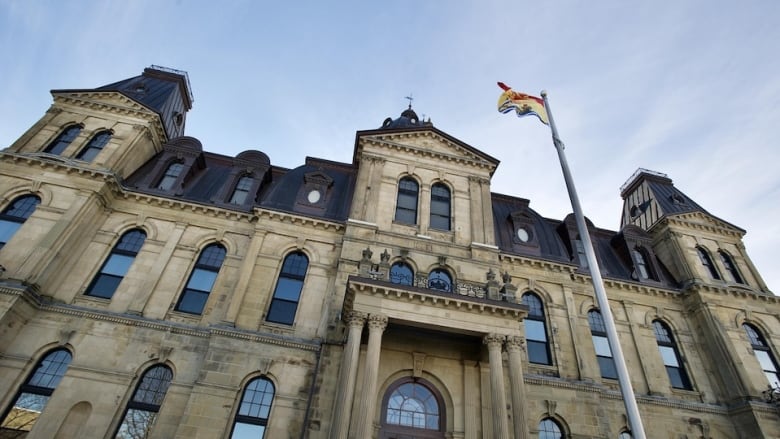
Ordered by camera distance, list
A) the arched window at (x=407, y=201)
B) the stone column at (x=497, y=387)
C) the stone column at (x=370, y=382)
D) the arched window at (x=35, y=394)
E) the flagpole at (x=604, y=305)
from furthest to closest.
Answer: the arched window at (x=407, y=201), the arched window at (x=35, y=394), the stone column at (x=497, y=387), the stone column at (x=370, y=382), the flagpole at (x=604, y=305)

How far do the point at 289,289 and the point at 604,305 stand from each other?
447 inches

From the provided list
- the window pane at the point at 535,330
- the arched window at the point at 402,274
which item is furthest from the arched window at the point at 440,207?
the window pane at the point at 535,330

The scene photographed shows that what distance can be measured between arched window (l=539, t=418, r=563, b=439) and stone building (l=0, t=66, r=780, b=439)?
10 cm

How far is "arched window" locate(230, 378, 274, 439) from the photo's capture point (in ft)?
41.4

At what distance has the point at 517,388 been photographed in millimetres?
12602

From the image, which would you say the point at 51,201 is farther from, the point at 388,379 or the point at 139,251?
the point at 388,379

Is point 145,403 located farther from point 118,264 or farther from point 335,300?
point 335,300

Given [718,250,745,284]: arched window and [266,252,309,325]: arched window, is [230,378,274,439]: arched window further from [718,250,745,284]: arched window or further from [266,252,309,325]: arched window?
[718,250,745,284]: arched window

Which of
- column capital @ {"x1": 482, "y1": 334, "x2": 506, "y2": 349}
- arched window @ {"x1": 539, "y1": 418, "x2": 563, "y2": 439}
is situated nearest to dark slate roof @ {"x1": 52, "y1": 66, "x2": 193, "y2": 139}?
column capital @ {"x1": 482, "y1": 334, "x2": 506, "y2": 349}

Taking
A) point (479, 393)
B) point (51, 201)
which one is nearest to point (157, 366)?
point (51, 201)

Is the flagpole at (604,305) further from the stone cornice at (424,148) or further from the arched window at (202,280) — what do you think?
the arched window at (202,280)

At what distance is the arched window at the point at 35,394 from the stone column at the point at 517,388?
1463 cm

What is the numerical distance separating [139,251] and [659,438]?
22022 mm

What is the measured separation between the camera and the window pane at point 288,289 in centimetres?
1585
